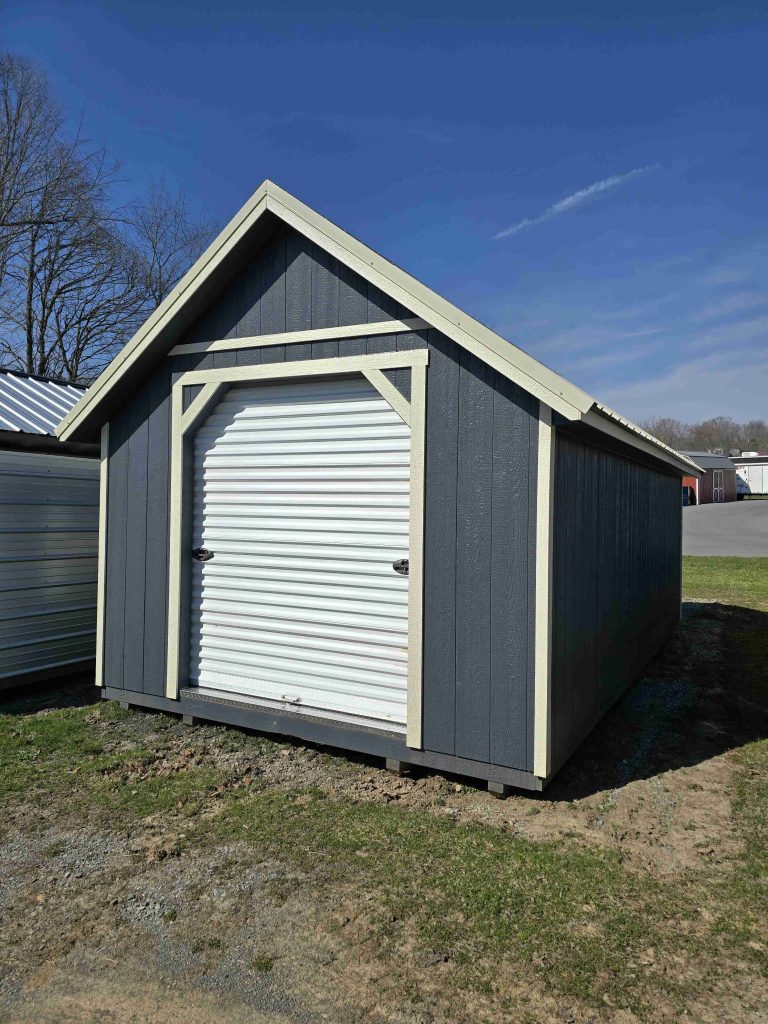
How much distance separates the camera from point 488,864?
11.2 ft

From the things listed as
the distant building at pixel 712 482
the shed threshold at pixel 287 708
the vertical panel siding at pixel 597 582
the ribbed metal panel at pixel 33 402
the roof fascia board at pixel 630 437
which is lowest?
the shed threshold at pixel 287 708

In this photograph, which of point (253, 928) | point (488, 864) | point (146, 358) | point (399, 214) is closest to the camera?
point (253, 928)

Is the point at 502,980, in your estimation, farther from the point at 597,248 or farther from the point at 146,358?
the point at 597,248

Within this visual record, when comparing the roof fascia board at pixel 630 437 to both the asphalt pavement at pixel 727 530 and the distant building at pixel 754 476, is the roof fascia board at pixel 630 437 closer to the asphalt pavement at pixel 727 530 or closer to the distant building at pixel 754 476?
the asphalt pavement at pixel 727 530

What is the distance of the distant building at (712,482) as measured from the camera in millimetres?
42375

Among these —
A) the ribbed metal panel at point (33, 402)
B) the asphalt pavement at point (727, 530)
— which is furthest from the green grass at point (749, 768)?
the asphalt pavement at point (727, 530)

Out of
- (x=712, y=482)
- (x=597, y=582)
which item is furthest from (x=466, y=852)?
(x=712, y=482)

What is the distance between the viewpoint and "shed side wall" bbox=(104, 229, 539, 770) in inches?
163

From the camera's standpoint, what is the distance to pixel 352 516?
193 inches

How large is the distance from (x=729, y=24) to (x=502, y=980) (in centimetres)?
1098

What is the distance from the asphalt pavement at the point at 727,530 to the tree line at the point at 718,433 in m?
42.7

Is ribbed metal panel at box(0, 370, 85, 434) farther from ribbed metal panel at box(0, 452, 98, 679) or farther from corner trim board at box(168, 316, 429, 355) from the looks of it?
corner trim board at box(168, 316, 429, 355)

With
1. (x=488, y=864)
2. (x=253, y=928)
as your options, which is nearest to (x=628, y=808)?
(x=488, y=864)

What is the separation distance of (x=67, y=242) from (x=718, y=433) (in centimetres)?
8052
